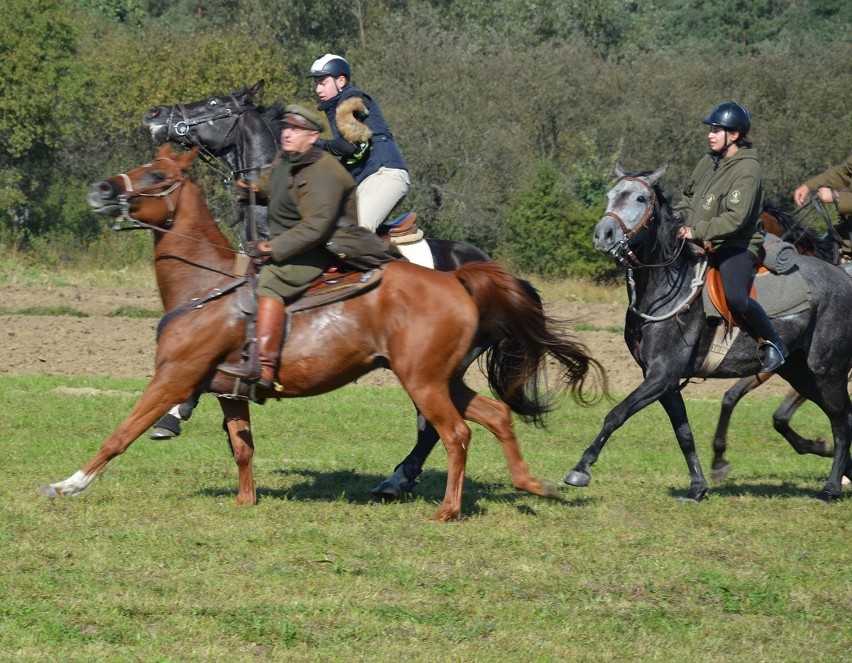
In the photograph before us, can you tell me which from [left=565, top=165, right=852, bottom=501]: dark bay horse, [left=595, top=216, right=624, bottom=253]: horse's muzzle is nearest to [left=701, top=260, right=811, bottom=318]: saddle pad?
[left=565, top=165, right=852, bottom=501]: dark bay horse

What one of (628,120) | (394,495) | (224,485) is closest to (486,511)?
(394,495)

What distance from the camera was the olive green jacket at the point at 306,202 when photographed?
349 inches

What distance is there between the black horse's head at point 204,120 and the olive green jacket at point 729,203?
149 inches

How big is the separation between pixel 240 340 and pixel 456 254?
240cm

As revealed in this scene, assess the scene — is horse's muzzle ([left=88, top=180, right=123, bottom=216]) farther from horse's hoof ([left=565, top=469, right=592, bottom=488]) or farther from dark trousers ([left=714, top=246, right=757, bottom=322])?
dark trousers ([left=714, top=246, right=757, bottom=322])

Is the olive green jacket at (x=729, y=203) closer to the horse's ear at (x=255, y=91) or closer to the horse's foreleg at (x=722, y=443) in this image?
the horse's foreleg at (x=722, y=443)

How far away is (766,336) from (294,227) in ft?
12.9

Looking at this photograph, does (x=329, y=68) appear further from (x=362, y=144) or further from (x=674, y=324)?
(x=674, y=324)

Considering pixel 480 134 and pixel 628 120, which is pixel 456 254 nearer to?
pixel 480 134

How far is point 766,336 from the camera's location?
10227 millimetres

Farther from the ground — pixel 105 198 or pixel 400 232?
pixel 105 198

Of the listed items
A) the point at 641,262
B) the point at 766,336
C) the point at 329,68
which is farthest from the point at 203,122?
the point at 766,336

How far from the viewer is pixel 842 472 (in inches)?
429

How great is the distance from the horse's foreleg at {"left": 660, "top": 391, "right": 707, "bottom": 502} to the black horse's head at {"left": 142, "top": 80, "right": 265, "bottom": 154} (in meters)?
4.31
